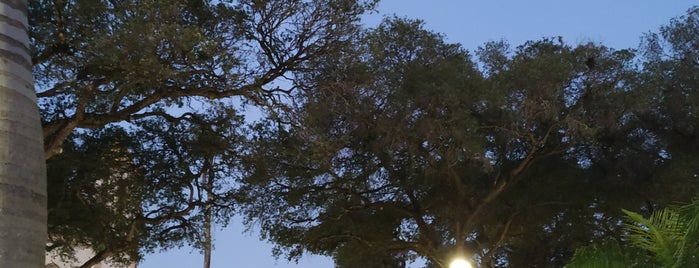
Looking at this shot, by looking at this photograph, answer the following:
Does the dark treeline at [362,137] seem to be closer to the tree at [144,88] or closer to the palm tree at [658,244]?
the tree at [144,88]

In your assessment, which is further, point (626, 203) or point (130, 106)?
point (626, 203)

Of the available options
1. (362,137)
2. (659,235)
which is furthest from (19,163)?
(362,137)

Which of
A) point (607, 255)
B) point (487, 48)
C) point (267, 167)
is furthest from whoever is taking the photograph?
point (487, 48)

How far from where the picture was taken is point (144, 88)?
40.6 feet

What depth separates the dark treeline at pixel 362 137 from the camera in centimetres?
1292

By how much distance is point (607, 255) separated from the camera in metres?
4.24

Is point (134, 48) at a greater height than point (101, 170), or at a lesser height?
lesser

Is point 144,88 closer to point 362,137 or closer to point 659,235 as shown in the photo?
point 362,137

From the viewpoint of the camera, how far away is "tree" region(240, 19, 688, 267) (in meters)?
15.9

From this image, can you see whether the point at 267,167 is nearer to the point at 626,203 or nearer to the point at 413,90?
the point at 413,90

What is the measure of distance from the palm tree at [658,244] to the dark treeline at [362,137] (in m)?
8.43

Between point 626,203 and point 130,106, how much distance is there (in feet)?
43.1

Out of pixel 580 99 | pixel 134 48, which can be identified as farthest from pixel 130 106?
pixel 580 99

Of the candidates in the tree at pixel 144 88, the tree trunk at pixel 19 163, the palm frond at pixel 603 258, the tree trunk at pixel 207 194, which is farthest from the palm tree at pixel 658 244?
the tree trunk at pixel 207 194
